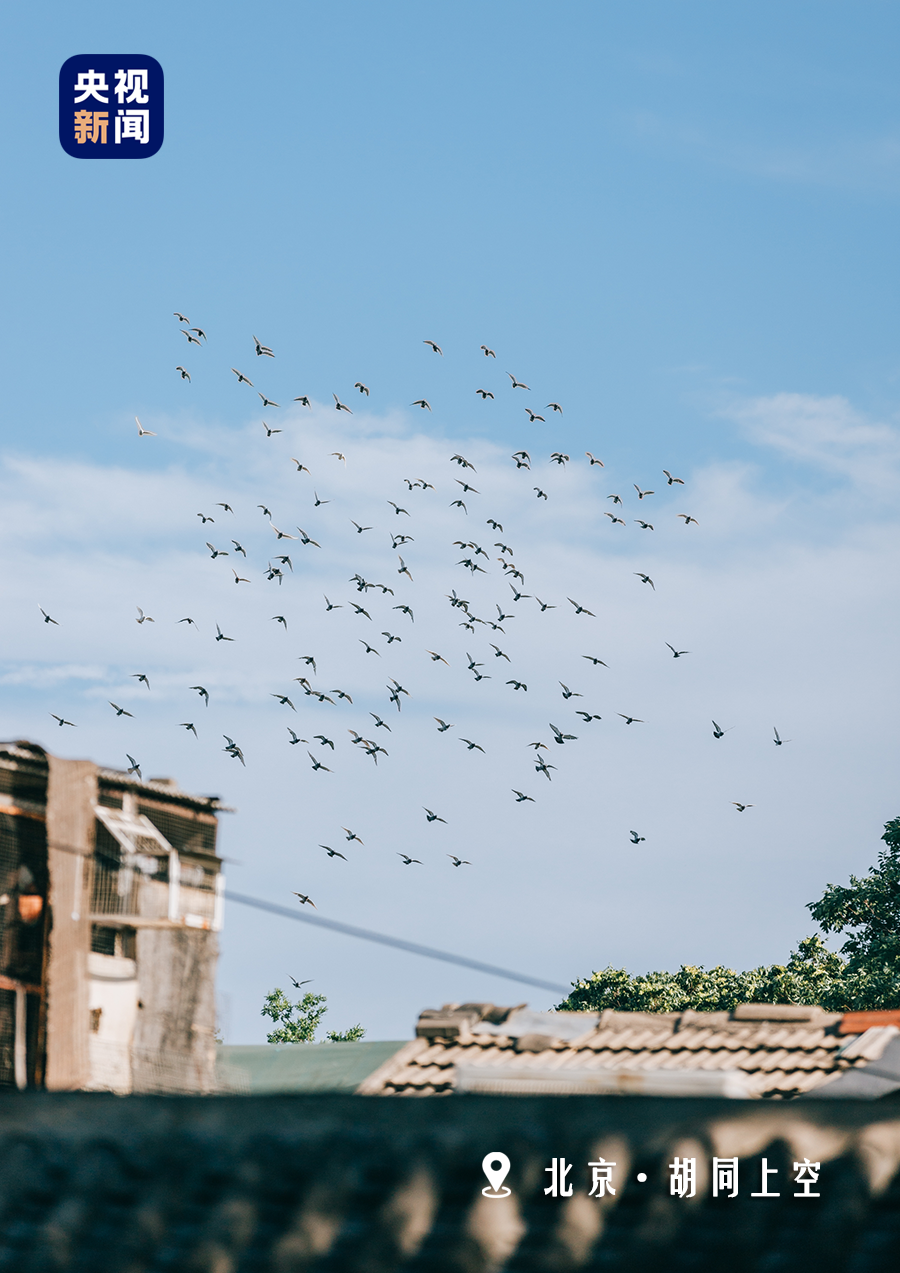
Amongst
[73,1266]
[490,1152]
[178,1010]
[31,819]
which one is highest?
[31,819]

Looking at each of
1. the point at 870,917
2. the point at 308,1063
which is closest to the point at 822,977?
the point at 870,917

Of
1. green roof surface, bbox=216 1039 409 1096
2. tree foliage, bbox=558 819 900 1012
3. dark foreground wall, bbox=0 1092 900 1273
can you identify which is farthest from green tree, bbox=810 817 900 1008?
dark foreground wall, bbox=0 1092 900 1273

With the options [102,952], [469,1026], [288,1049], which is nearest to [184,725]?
[288,1049]

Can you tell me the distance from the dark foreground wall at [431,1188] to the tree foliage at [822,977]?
25.7m

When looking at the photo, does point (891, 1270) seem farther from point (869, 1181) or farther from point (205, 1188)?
point (205, 1188)

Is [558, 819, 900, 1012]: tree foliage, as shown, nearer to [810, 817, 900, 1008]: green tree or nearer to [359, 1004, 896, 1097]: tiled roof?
[810, 817, 900, 1008]: green tree

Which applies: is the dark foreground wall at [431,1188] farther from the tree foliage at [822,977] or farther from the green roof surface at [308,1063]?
the tree foliage at [822,977]

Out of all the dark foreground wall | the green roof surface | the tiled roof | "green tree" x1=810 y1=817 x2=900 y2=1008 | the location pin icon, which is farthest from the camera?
"green tree" x1=810 y1=817 x2=900 y2=1008

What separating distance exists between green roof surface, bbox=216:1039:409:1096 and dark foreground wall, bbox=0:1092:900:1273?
793 centimetres

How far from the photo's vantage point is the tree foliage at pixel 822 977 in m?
29.5

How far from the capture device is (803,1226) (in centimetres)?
450

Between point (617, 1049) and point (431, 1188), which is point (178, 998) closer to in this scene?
point (617, 1049)

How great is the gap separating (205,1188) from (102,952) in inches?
219

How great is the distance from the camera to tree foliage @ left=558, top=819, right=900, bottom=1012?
29547 millimetres
